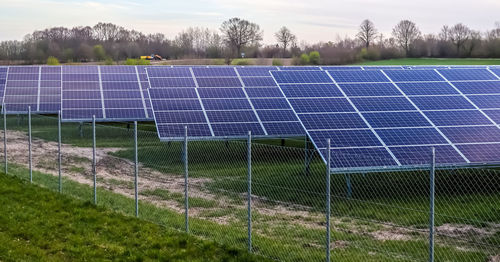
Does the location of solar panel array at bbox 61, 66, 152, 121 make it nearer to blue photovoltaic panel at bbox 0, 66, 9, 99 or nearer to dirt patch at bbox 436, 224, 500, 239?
blue photovoltaic panel at bbox 0, 66, 9, 99

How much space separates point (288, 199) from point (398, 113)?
511cm

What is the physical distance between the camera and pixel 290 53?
12450cm

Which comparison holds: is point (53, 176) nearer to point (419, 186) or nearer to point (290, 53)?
point (419, 186)

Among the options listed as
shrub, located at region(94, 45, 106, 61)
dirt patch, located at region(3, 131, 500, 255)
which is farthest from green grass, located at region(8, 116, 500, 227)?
shrub, located at region(94, 45, 106, 61)

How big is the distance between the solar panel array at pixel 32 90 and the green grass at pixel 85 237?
68.4 feet

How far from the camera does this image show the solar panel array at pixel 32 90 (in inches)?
1452

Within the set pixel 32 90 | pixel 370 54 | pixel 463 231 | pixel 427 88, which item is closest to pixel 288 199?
pixel 463 231

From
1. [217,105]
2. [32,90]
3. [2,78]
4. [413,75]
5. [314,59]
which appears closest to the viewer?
[413,75]

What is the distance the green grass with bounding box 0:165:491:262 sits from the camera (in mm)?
11648

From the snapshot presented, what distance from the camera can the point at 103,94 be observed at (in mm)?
34594

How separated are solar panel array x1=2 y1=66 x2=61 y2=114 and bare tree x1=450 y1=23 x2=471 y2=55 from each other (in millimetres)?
75158

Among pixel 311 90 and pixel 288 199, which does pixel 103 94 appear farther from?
pixel 288 199

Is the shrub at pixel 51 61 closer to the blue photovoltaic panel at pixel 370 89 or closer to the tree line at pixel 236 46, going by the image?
the tree line at pixel 236 46

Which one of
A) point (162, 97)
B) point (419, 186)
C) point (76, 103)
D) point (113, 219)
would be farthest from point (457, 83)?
point (76, 103)
